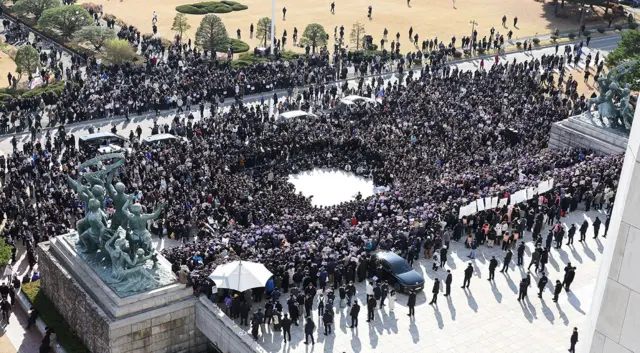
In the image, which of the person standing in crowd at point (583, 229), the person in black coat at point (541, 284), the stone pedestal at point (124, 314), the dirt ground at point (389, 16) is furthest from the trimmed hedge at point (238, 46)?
the person in black coat at point (541, 284)

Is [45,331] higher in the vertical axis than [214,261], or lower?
lower

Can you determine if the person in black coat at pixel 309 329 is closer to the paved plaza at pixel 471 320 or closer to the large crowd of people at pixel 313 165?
the paved plaza at pixel 471 320

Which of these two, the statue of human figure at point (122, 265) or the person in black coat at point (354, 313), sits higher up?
the statue of human figure at point (122, 265)

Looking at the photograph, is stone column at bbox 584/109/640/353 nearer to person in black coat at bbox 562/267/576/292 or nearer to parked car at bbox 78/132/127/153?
person in black coat at bbox 562/267/576/292

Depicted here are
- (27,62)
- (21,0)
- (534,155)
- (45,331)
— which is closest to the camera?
(45,331)

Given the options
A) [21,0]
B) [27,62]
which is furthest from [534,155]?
[21,0]

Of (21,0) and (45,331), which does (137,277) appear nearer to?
(45,331)
